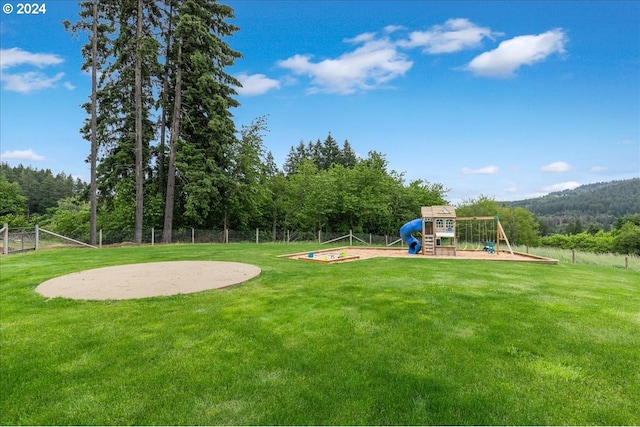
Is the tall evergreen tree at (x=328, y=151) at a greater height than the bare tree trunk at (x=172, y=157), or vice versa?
the tall evergreen tree at (x=328, y=151)

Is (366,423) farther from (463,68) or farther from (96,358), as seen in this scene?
(463,68)

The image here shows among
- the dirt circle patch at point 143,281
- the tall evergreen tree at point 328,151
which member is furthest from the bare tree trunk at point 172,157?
the tall evergreen tree at point 328,151

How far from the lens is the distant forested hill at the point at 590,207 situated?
78938 mm

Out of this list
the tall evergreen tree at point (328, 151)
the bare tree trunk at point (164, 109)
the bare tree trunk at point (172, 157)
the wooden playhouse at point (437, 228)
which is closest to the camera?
the wooden playhouse at point (437, 228)

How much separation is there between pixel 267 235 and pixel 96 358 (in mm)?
20878

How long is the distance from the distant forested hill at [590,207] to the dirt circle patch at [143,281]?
84.1 m

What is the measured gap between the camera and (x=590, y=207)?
94.1 m

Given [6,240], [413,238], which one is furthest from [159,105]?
[413,238]

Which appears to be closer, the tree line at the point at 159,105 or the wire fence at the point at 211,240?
the wire fence at the point at 211,240

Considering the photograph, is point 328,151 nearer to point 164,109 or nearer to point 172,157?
point 164,109

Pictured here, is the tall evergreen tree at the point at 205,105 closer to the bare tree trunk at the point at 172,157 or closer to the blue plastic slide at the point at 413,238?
the bare tree trunk at the point at 172,157

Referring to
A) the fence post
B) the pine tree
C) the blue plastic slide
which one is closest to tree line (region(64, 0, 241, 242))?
the pine tree

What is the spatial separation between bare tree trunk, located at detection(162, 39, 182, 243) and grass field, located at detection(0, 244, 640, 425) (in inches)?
570

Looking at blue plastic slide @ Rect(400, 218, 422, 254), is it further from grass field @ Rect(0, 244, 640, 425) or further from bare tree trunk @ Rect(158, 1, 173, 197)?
bare tree trunk @ Rect(158, 1, 173, 197)
